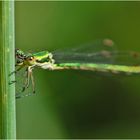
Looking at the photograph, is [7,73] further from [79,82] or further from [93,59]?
[79,82]

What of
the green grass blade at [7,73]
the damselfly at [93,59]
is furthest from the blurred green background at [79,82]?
the green grass blade at [7,73]

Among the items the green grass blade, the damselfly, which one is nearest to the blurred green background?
the damselfly

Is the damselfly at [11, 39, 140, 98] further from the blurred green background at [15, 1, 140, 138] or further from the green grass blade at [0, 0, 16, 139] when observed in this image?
the green grass blade at [0, 0, 16, 139]

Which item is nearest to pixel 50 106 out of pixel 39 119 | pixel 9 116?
pixel 39 119

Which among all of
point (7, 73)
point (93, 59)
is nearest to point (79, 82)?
point (93, 59)

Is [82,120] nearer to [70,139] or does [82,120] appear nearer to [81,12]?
[70,139]
